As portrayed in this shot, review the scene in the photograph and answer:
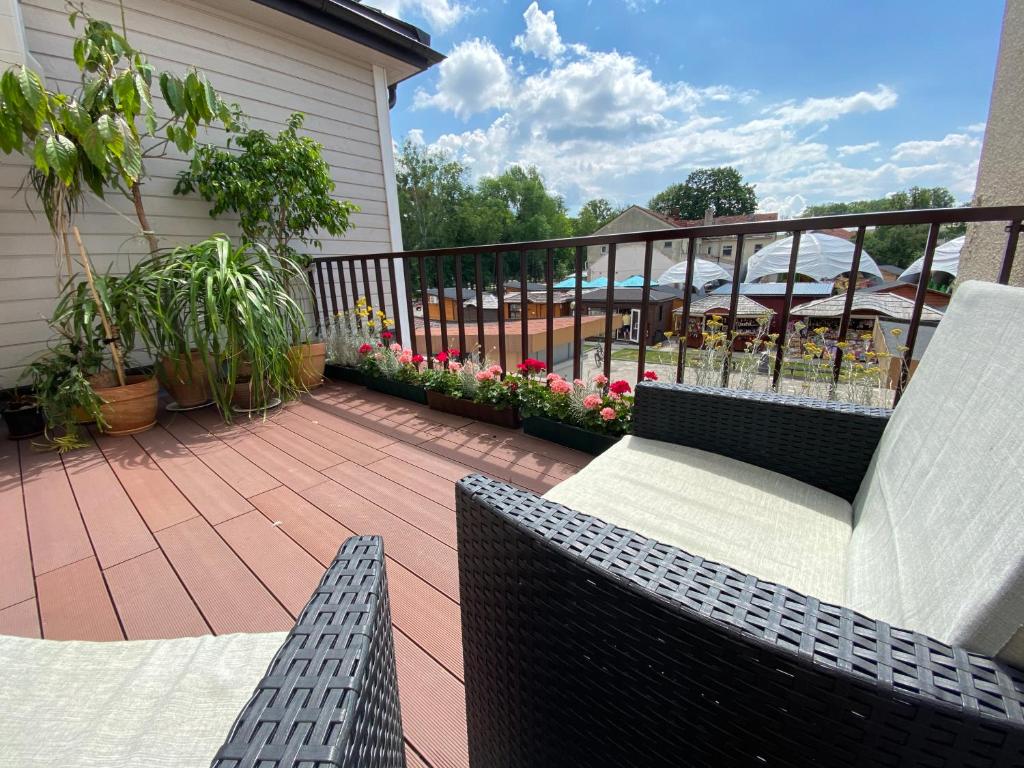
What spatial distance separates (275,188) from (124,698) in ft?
11.9

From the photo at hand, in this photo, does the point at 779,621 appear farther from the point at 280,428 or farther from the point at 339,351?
the point at 339,351

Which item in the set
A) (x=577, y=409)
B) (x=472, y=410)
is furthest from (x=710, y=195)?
(x=577, y=409)

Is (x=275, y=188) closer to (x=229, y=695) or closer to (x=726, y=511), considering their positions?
(x=229, y=695)

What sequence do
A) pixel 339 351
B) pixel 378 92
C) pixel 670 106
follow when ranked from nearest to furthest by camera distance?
pixel 339 351 < pixel 378 92 < pixel 670 106

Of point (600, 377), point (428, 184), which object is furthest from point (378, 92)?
point (428, 184)

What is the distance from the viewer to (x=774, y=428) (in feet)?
3.86

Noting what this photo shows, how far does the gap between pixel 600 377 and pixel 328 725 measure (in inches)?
75.2

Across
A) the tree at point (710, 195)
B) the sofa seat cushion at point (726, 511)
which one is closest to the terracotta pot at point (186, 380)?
the sofa seat cushion at point (726, 511)

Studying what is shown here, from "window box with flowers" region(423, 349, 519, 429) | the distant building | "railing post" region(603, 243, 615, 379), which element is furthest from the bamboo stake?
the distant building

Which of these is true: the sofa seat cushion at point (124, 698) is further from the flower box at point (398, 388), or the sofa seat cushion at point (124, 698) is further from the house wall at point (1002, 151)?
the house wall at point (1002, 151)

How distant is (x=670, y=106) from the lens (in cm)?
2192

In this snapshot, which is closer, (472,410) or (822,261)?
(472,410)

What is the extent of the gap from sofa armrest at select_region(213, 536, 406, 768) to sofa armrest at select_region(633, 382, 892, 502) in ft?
3.28

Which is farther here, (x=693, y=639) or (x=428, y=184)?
(x=428, y=184)
